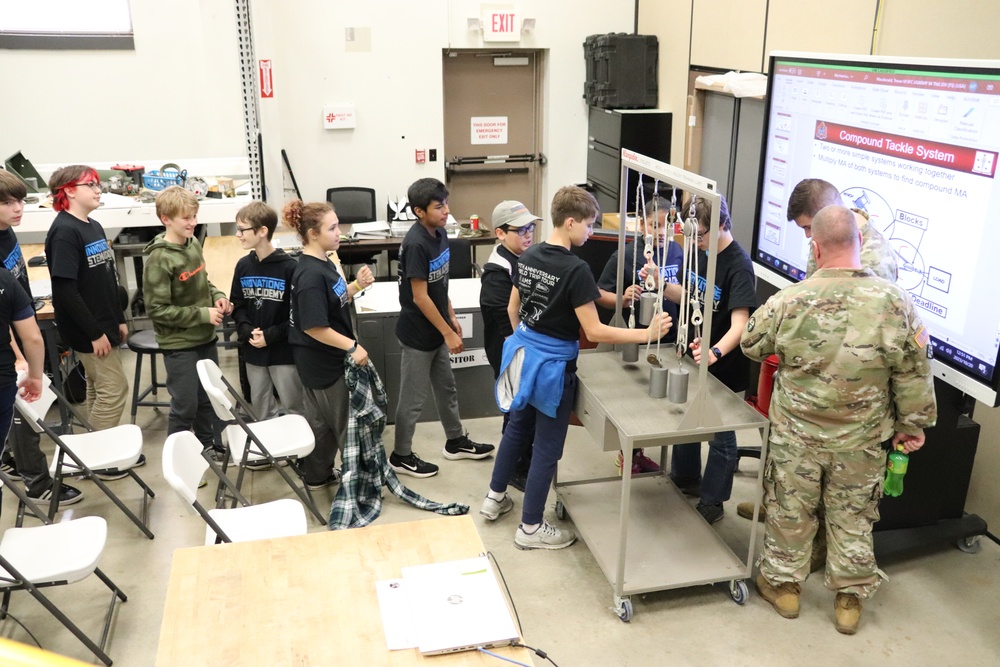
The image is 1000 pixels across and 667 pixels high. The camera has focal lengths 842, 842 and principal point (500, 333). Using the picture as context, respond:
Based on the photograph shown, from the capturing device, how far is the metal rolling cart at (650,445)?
295 cm

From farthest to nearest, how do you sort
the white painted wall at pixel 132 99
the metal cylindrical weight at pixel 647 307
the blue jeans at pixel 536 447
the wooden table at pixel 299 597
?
the white painted wall at pixel 132 99 < the blue jeans at pixel 536 447 < the metal cylindrical weight at pixel 647 307 < the wooden table at pixel 299 597

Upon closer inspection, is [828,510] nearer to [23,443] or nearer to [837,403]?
[837,403]

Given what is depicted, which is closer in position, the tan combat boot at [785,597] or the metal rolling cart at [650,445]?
the metal rolling cart at [650,445]

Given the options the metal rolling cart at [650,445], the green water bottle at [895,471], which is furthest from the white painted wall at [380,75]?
the green water bottle at [895,471]

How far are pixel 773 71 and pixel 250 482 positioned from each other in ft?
10.6

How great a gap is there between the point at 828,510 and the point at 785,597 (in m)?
0.40

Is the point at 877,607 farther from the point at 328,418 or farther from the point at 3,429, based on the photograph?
the point at 3,429

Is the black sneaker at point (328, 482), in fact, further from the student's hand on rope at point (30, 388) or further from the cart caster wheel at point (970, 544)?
the cart caster wheel at point (970, 544)

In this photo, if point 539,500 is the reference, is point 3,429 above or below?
above

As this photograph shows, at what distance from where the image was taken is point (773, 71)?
4055 mm

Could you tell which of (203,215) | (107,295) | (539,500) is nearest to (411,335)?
(539,500)

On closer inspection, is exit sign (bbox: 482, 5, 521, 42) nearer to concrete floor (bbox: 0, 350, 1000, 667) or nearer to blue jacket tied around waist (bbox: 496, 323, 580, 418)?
blue jacket tied around waist (bbox: 496, 323, 580, 418)

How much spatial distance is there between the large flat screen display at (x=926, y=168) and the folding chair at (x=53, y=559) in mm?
3033

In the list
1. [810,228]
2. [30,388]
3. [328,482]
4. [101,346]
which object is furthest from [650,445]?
[101,346]
